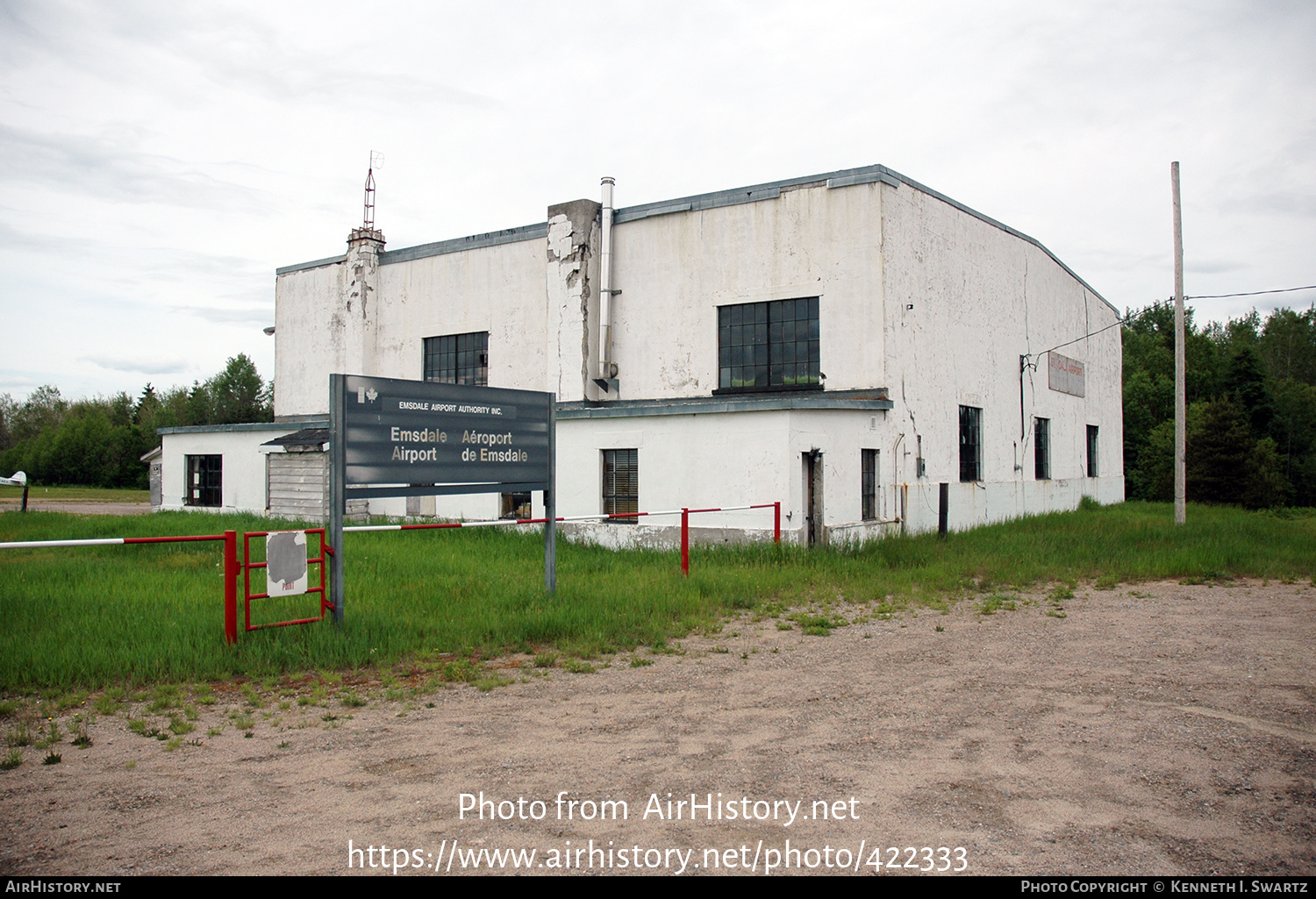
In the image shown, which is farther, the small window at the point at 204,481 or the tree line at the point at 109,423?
the tree line at the point at 109,423

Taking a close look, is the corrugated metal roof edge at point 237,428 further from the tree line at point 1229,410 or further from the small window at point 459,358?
the tree line at point 1229,410

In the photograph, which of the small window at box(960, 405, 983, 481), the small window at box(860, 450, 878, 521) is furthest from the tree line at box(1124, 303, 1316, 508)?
the small window at box(860, 450, 878, 521)

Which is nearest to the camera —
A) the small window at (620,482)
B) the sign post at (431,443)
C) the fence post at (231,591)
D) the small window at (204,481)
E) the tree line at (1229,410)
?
the fence post at (231,591)

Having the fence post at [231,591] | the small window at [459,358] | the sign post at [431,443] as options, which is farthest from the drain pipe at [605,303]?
the fence post at [231,591]

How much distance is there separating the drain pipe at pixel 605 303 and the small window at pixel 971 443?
27.8 feet

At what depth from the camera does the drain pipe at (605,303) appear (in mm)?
A: 20016

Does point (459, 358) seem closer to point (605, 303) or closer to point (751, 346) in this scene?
point (605, 303)

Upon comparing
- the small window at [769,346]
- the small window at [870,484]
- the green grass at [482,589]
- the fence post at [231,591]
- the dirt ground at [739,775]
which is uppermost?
the small window at [769,346]

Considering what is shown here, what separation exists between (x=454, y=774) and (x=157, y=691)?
10.8 ft

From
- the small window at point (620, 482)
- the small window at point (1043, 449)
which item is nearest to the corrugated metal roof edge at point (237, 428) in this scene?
the small window at point (620, 482)

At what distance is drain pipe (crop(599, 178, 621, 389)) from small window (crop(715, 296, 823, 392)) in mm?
2739

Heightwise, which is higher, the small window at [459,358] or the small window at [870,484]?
the small window at [459,358]

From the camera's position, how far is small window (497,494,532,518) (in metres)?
18.5

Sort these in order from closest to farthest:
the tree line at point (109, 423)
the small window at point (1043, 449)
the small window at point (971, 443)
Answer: the small window at point (971, 443), the small window at point (1043, 449), the tree line at point (109, 423)
